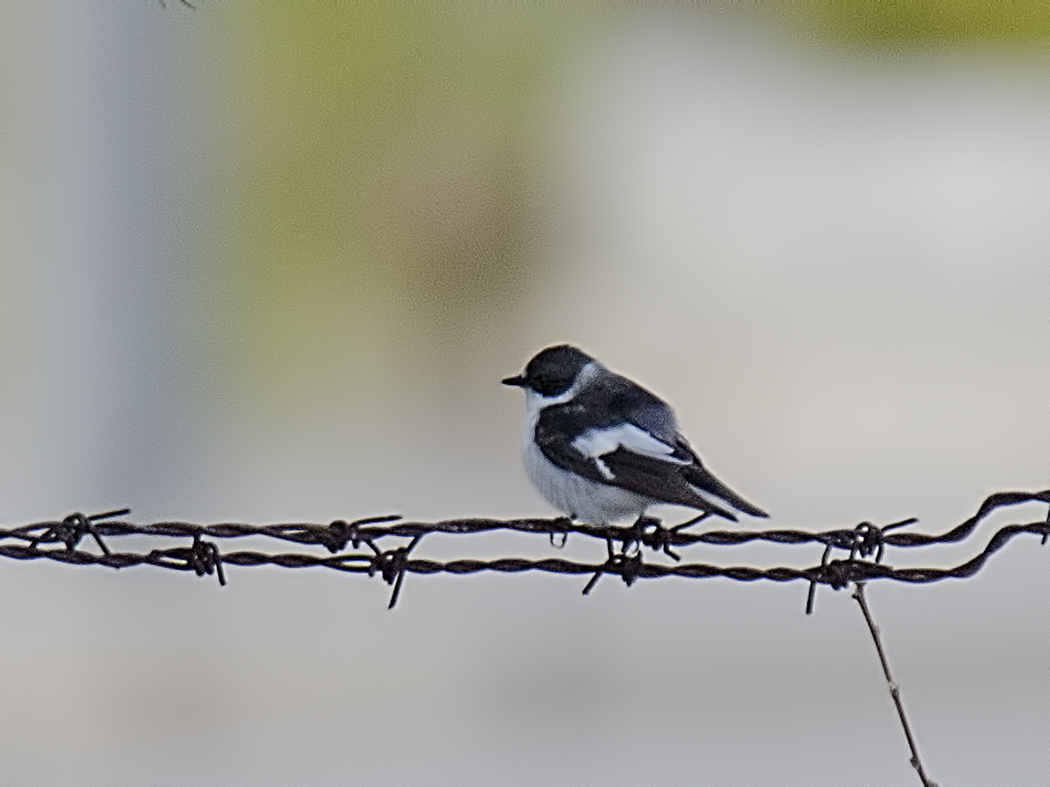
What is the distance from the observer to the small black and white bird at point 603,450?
3.17m

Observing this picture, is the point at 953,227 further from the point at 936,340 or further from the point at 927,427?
the point at 927,427

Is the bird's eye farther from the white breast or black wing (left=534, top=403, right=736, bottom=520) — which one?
the white breast

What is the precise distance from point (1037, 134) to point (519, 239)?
245 centimetres

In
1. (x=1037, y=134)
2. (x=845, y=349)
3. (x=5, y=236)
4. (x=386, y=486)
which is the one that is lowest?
(x=386, y=486)

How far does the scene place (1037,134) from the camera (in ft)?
21.0

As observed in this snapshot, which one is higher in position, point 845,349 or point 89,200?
point 89,200

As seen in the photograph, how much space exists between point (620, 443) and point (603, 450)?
0.05 meters

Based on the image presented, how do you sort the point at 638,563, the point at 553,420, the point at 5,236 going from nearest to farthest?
the point at 638,563
the point at 553,420
the point at 5,236

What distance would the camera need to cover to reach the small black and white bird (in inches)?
125

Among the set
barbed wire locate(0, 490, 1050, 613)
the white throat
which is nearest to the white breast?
the white throat

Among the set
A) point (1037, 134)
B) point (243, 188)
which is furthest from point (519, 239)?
point (1037, 134)

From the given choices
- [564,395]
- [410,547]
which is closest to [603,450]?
[564,395]

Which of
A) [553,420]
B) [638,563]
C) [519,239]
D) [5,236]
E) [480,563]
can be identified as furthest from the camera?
[519,239]

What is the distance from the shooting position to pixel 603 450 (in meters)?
3.36
